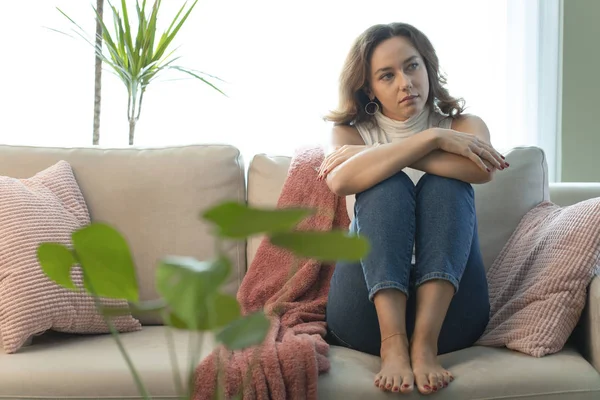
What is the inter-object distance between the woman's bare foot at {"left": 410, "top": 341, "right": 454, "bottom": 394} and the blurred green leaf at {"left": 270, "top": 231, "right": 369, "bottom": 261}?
4.03ft

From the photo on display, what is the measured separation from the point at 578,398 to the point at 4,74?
8.60 ft

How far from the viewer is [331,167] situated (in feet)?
6.48

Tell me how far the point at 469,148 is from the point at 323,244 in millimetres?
1489

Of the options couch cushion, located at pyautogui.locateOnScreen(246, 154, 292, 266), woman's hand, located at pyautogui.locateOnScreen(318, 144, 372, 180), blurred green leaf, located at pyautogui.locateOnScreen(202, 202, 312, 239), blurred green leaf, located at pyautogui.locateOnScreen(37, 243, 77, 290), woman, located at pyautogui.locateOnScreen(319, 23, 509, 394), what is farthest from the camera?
couch cushion, located at pyautogui.locateOnScreen(246, 154, 292, 266)

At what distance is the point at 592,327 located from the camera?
68.9 inches

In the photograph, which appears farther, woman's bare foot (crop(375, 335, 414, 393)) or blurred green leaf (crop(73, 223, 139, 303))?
woman's bare foot (crop(375, 335, 414, 393))

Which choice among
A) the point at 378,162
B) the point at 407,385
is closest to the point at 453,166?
the point at 378,162

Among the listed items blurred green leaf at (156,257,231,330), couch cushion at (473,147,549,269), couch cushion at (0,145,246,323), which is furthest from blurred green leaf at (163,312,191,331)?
couch cushion at (473,147,549,269)

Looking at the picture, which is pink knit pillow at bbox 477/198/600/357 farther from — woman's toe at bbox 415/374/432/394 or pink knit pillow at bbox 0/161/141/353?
pink knit pillow at bbox 0/161/141/353

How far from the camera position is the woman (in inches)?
65.7

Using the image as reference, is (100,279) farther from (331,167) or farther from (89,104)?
(89,104)

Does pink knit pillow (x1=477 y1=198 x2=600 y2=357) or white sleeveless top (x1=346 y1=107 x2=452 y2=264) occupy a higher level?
white sleeveless top (x1=346 y1=107 x2=452 y2=264)

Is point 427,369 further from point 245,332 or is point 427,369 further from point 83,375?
point 245,332

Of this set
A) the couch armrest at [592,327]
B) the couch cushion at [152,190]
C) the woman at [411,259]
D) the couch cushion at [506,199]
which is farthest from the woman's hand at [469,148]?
the couch cushion at [152,190]
